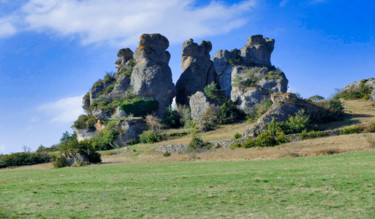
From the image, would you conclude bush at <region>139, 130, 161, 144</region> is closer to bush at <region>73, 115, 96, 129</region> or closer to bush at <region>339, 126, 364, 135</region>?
bush at <region>73, 115, 96, 129</region>

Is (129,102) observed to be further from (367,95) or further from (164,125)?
(367,95)

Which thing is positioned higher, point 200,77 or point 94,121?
point 200,77

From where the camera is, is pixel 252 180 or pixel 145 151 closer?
pixel 252 180

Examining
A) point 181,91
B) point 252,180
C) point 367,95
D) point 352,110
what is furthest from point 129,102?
point 252,180

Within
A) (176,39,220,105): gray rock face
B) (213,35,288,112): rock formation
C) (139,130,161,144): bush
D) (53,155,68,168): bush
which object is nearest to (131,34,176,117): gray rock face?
(176,39,220,105): gray rock face

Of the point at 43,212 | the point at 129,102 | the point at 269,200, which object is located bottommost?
the point at 269,200

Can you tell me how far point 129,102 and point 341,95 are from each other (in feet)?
121

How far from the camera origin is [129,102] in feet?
196

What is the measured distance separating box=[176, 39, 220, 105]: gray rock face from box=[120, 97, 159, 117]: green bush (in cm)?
1027

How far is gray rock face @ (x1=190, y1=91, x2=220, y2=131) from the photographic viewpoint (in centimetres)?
5188

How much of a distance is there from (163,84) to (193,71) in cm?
961

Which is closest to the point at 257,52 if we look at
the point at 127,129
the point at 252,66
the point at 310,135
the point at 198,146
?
the point at 252,66

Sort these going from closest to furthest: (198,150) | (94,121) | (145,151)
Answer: (198,150) < (145,151) < (94,121)

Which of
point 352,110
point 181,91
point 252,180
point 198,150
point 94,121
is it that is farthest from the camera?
point 181,91
